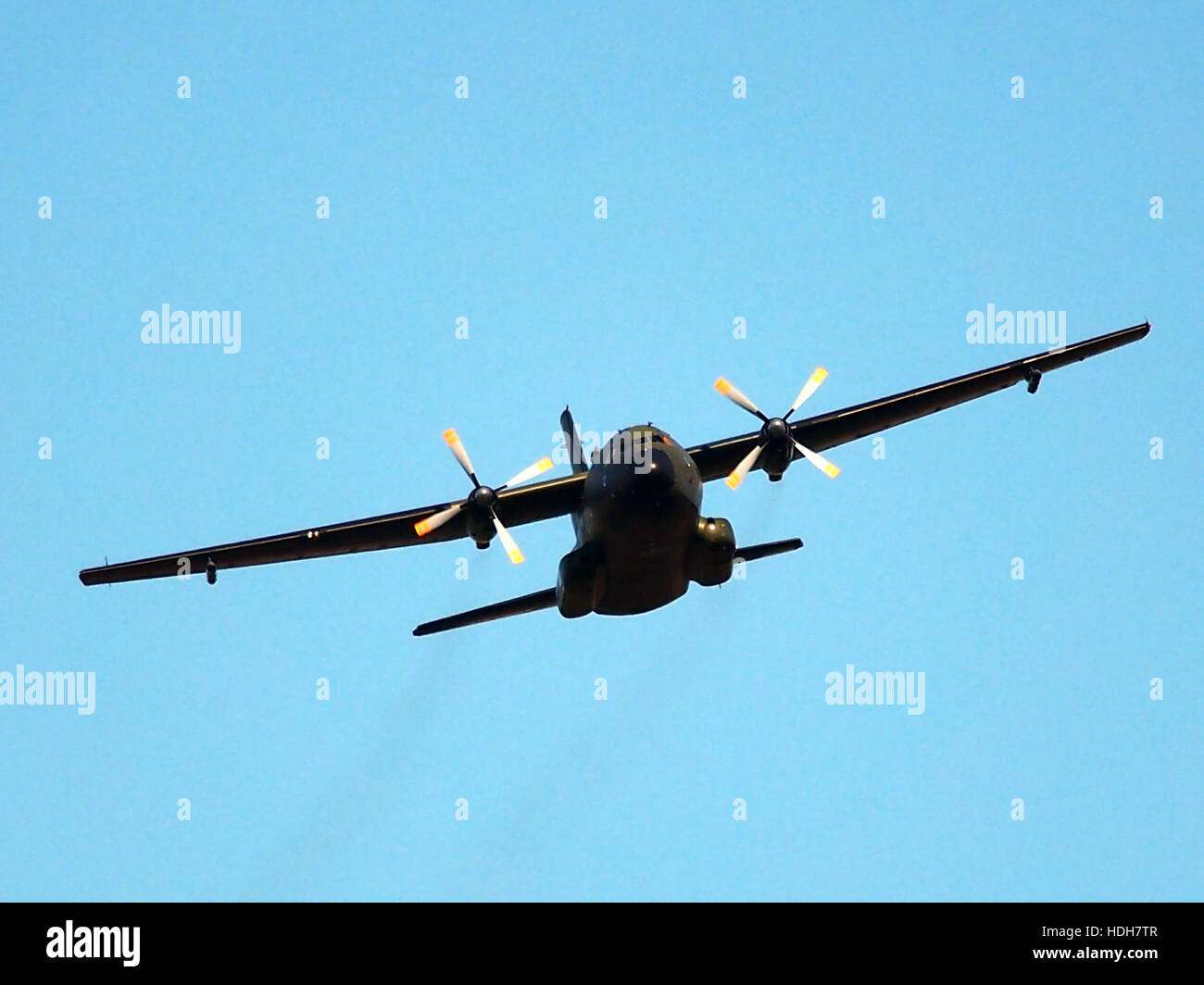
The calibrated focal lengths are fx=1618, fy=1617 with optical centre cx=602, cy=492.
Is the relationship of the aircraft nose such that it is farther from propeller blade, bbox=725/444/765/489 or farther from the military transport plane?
propeller blade, bbox=725/444/765/489

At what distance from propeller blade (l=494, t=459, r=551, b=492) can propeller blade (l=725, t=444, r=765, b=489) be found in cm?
377

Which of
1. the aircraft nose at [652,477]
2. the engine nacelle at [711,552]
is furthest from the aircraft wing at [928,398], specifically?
the aircraft nose at [652,477]

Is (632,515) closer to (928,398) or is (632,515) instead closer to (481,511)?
(481,511)

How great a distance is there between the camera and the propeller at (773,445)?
107 feet

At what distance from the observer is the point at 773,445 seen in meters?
32.8

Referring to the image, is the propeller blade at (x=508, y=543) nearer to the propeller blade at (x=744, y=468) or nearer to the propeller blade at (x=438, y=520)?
the propeller blade at (x=438, y=520)

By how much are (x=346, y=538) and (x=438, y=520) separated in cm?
214

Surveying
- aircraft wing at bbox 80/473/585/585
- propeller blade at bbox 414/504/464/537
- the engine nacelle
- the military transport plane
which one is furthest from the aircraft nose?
propeller blade at bbox 414/504/464/537

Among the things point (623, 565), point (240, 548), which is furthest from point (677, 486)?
point (240, 548)

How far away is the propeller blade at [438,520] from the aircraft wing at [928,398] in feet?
17.7
